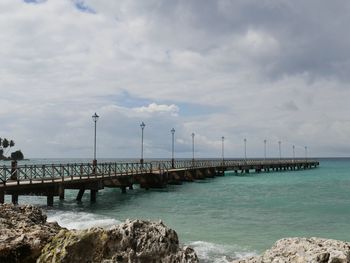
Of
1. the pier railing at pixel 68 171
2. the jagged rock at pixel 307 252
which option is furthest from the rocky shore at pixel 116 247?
the pier railing at pixel 68 171

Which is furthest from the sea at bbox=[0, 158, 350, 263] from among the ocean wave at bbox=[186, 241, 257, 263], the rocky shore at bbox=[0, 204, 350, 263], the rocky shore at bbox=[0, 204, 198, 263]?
the rocky shore at bbox=[0, 204, 198, 263]

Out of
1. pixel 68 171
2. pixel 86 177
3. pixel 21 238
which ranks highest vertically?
pixel 68 171

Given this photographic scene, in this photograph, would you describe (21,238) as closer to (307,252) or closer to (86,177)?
(307,252)

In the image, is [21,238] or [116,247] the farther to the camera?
[21,238]

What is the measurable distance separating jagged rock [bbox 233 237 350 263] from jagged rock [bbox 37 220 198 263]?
1399 mm

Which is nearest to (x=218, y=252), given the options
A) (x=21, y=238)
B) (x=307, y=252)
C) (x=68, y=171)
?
(x=21, y=238)

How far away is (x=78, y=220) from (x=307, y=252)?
19912 mm

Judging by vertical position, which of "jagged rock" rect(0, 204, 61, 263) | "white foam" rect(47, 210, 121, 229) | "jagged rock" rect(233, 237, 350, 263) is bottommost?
"white foam" rect(47, 210, 121, 229)

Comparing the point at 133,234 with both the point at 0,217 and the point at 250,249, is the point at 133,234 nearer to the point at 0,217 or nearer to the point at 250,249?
the point at 0,217

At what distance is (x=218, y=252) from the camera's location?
16469mm

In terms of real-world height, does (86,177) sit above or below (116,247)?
above

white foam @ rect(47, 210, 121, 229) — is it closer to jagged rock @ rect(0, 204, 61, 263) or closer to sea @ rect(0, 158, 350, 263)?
sea @ rect(0, 158, 350, 263)

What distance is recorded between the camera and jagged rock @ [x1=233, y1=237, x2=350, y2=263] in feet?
18.6

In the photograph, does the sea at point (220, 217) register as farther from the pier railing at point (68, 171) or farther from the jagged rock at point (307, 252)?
the jagged rock at point (307, 252)
